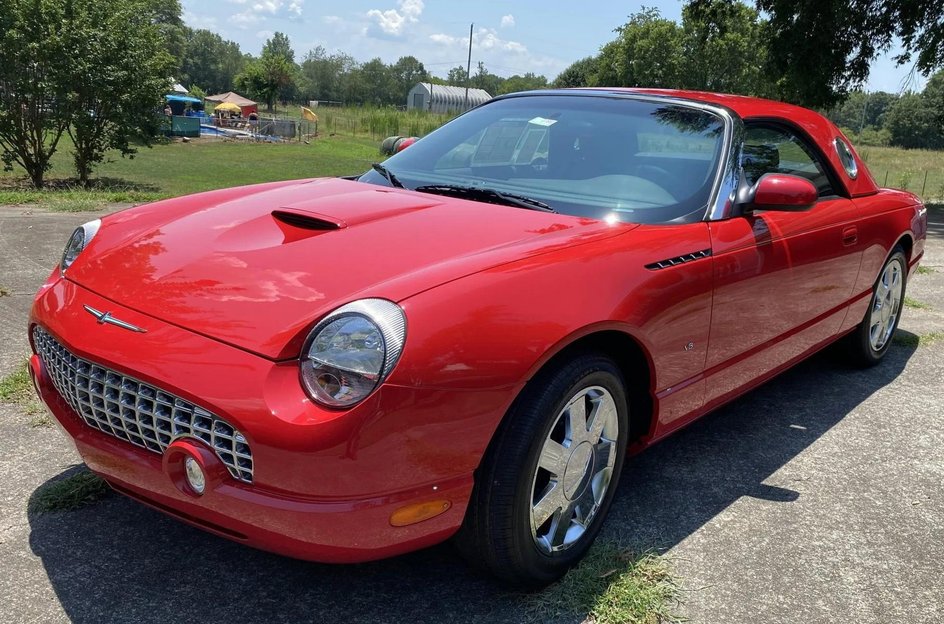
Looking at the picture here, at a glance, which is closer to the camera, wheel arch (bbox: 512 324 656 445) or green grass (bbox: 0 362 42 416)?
wheel arch (bbox: 512 324 656 445)

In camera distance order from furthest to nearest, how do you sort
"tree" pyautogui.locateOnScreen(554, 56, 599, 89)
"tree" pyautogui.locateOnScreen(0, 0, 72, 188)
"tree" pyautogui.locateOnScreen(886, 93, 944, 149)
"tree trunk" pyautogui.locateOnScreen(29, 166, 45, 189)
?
"tree" pyautogui.locateOnScreen(554, 56, 599, 89), "tree" pyautogui.locateOnScreen(886, 93, 944, 149), "tree trunk" pyautogui.locateOnScreen(29, 166, 45, 189), "tree" pyautogui.locateOnScreen(0, 0, 72, 188)

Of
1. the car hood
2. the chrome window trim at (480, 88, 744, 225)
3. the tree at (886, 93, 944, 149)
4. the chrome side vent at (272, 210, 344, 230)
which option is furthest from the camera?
the tree at (886, 93, 944, 149)

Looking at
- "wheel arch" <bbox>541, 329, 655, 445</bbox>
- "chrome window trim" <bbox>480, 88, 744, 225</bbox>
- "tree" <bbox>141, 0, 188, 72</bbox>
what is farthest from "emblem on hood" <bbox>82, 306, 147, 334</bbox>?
"tree" <bbox>141, 0, 188, 72</bbox>

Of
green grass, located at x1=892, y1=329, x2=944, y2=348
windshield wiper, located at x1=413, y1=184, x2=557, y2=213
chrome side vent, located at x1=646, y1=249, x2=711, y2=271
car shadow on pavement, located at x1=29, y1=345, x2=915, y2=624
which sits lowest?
car shadow on pavement, located at x1=29, y1=345, x2=915, y2=624

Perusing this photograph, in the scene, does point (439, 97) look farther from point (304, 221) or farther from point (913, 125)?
point (304, 221)

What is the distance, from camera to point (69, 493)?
2.69 meters

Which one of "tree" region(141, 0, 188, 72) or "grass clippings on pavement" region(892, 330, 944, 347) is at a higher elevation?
"tree" region(141, 0, 188, 72)

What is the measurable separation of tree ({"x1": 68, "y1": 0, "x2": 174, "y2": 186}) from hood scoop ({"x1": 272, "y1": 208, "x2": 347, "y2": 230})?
15.5m

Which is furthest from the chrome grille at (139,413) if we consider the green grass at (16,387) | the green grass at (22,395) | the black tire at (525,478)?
the green grass at (16,387)

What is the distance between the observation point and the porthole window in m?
4.08

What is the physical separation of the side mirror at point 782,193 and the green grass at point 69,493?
8.53 ft

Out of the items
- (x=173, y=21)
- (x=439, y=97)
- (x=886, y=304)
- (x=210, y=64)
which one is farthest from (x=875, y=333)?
(x=210, y=64)

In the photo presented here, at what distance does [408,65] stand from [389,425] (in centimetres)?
14289

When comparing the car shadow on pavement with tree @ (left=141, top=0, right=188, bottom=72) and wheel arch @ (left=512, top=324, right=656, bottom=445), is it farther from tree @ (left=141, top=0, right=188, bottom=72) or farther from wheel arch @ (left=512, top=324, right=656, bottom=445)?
tree @ (left=141, top=0, right=188, bottom=72)
